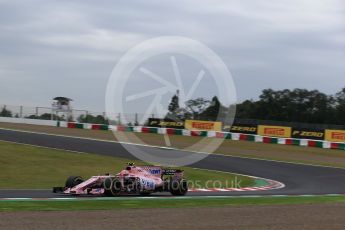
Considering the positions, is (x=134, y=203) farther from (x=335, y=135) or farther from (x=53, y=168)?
(x=335, y=135)

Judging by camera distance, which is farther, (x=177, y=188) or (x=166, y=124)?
(x=166, y=124)

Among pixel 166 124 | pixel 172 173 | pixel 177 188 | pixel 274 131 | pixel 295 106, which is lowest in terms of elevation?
pixel 177 188

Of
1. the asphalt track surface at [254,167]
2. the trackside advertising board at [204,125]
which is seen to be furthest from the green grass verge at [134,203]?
the trackside advertising board at [204,125]

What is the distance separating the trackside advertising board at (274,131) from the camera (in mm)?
45250

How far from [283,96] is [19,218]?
87.9 metres

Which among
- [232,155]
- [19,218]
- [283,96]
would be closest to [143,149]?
[232,155]

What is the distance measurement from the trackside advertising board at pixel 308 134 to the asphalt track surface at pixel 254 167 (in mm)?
14715

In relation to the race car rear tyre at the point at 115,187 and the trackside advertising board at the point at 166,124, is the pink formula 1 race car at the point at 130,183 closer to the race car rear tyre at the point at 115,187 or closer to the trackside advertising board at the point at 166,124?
the race car rear tyre at the point at 115,187

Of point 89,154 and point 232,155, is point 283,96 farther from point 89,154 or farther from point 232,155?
point 89,154

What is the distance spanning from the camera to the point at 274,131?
46031mm

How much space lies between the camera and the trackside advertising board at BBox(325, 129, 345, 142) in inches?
1640

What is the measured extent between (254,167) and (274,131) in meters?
19.3

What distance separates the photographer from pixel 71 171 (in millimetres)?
22141

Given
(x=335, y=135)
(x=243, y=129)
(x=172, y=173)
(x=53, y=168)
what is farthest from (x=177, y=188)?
(x=243, y=129)
